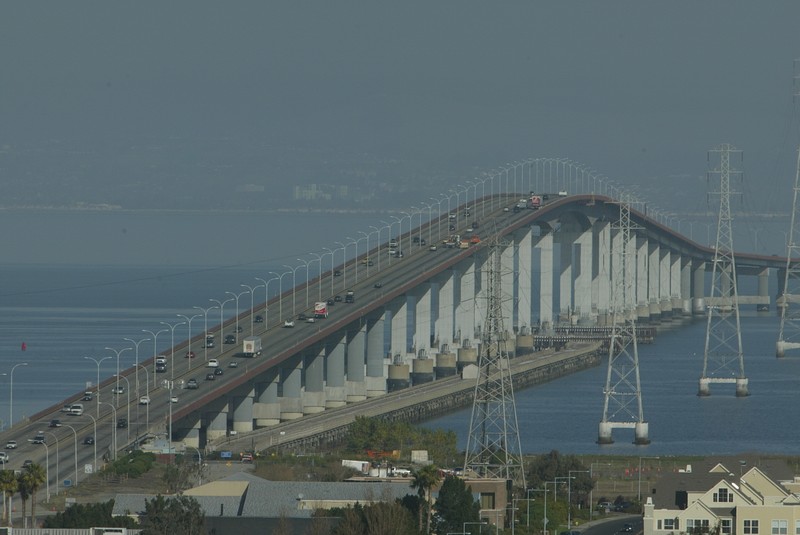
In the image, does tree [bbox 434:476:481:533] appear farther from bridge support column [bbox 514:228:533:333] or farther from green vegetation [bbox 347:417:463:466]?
bridge support column [bbox 514:228:533:333]

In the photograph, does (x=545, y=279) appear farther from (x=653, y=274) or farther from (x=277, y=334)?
(x=277, y=334)

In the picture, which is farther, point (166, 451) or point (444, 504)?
point (166, 451)

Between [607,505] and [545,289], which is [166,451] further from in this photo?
[545,289]

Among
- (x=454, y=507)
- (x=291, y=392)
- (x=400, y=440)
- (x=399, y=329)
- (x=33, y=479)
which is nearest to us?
(x=33, y=479)

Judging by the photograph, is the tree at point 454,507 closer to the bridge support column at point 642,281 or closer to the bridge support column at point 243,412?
the bridge support column at point 243,412

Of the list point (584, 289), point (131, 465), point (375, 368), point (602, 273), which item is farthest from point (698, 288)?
point (131, 465)

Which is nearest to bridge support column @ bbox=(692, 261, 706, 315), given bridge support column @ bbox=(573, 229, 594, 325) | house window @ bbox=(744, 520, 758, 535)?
bridge support column @ bbox=(573, 229, 594, 325)

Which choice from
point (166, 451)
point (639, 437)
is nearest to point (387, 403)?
point (639, 437)

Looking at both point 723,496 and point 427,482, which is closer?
point 723,496
